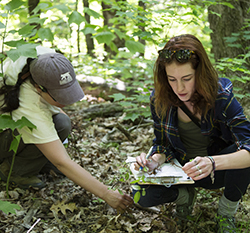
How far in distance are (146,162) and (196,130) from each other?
51 centimetres

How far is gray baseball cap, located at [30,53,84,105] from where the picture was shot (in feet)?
6.49

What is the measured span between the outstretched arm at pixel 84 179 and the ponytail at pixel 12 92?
41 cm

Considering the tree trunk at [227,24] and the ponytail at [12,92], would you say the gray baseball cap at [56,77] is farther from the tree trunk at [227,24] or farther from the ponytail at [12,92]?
the tree trunk at [227,24]

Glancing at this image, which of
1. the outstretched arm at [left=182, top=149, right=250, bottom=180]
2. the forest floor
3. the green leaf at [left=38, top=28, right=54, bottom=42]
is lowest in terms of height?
the forest floor

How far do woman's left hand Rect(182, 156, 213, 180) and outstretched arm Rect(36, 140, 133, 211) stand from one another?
67 cm

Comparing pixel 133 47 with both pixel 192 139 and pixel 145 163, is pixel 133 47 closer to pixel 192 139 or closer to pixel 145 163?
pixel 192 139

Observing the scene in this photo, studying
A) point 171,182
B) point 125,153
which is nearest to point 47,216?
point 171,182

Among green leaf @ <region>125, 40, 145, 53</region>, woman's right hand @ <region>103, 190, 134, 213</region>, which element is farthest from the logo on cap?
green leaf @ <region>125, 40, 145, 53</region>

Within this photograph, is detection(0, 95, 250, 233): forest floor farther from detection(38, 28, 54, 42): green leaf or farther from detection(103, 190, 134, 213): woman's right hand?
detection(38, 28, 54, 42): green leaf

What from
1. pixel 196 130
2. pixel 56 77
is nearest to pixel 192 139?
pixel 196 130

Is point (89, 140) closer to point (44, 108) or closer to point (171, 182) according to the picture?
point (44, 108)

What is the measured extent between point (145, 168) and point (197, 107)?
625 mm

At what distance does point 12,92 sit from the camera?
6.73 feet

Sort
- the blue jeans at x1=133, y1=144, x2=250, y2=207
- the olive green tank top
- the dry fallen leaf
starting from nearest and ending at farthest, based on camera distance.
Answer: the blue jeans at x1=133, y1=144, x2=250, y2=207
the olive green tank top
the dry fallen leaf
